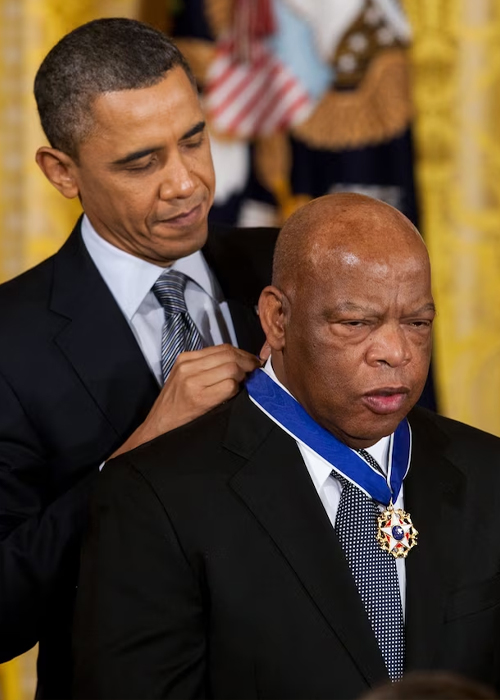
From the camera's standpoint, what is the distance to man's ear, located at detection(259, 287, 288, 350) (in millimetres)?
1856

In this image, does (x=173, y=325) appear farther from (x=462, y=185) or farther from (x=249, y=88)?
(x=462, y=185)

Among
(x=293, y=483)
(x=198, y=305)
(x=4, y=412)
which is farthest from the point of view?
(x=198, y=305)

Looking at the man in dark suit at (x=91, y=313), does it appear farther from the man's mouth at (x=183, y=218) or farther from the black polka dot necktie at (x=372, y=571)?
the black polka dot necktie at (x=372, y=571)

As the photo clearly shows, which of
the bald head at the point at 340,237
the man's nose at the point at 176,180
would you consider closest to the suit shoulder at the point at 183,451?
the bald head at the point at 340,237

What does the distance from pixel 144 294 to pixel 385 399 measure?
65 cm

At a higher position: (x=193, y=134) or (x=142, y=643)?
(x=193, y=134)

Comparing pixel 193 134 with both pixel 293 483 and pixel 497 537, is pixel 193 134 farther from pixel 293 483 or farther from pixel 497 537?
pixel 497 537

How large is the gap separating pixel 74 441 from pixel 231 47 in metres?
2.05

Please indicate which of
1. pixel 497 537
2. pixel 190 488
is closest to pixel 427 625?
pixel 497 537

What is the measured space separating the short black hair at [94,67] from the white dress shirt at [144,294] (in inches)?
7.0

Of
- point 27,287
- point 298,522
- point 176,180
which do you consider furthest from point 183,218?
point 298,522

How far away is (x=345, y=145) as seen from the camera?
13.1 ft

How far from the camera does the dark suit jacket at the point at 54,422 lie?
2102 millimetres

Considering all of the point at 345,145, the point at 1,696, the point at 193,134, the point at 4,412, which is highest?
the point at 193,134
